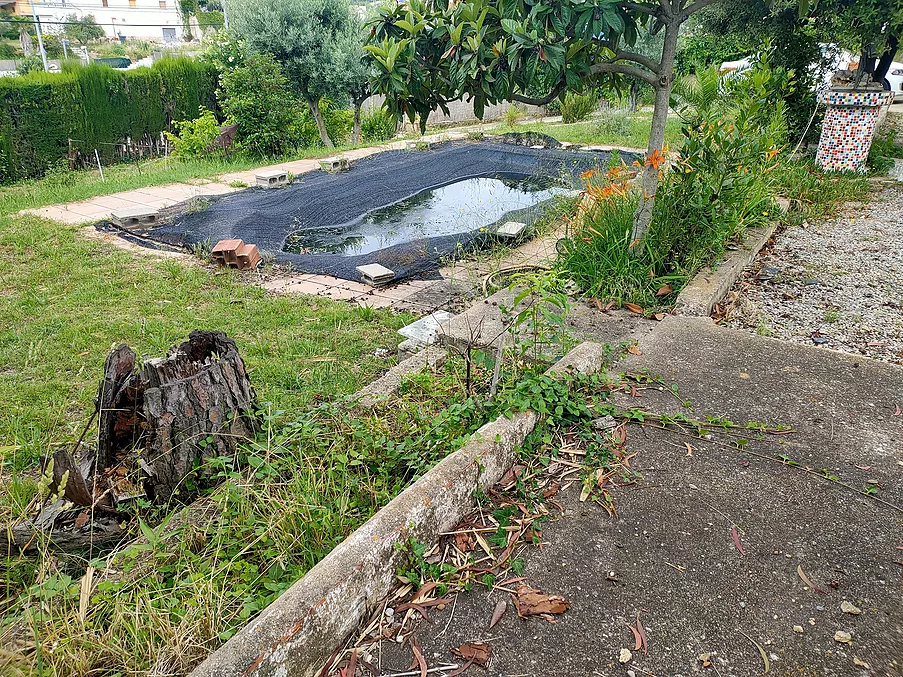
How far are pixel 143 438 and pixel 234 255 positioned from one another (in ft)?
10.9

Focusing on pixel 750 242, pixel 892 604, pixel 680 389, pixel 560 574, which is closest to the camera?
pixel 892 604

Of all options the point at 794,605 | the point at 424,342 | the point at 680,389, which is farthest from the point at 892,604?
the point at 424,342

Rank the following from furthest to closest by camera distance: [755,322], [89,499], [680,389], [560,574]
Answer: [755,322]
[680,389]
[89,499]
[560,574]

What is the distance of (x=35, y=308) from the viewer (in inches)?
177

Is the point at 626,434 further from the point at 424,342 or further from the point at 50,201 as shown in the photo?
the point at 50,201

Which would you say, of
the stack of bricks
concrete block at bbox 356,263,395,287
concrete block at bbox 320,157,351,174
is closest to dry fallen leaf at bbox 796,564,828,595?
concrete block at bbox 356,263,395,287

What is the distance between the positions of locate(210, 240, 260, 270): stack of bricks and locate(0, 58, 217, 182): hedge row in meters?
6.74

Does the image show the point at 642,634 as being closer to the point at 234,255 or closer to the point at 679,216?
the point at 679,216

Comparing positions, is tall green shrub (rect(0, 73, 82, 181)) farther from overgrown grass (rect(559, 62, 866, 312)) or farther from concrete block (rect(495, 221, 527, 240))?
overgrown grass (rect(559, 62, 866, 312))

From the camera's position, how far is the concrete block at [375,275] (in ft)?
16.8

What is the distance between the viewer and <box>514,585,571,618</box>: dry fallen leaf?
1.69m

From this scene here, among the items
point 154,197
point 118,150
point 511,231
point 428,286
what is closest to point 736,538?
point 428,286

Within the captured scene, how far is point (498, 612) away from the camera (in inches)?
67.1

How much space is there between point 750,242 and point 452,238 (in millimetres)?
2749
